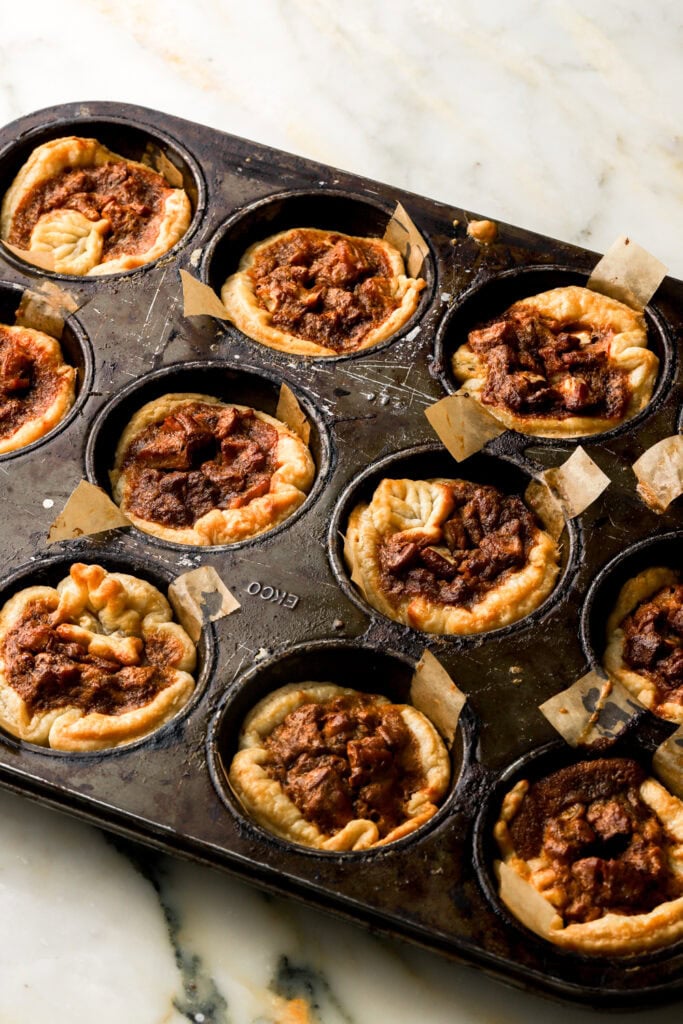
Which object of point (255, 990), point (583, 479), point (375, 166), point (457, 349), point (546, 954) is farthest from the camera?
point (375, 166)

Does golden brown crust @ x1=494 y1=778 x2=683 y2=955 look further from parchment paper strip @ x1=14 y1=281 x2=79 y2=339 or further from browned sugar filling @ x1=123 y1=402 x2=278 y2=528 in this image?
parchment paper strip @ x1=14 y1=281 x2=79 y2=339

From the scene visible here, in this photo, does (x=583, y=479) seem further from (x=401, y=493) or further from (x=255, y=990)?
(x=255, y=990)

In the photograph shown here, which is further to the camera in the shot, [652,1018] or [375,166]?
[375,166]

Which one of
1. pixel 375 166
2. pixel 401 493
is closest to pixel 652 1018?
pixel 401 493

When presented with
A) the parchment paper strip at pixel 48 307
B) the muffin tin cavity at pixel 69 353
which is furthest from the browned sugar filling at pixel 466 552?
the parchment paper strip at pixel 48 307

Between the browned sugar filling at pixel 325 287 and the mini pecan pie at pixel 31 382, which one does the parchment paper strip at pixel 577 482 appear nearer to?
the browned sugar filling at pixel 325 287

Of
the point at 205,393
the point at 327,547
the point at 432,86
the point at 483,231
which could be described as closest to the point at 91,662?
the point at 327,547
